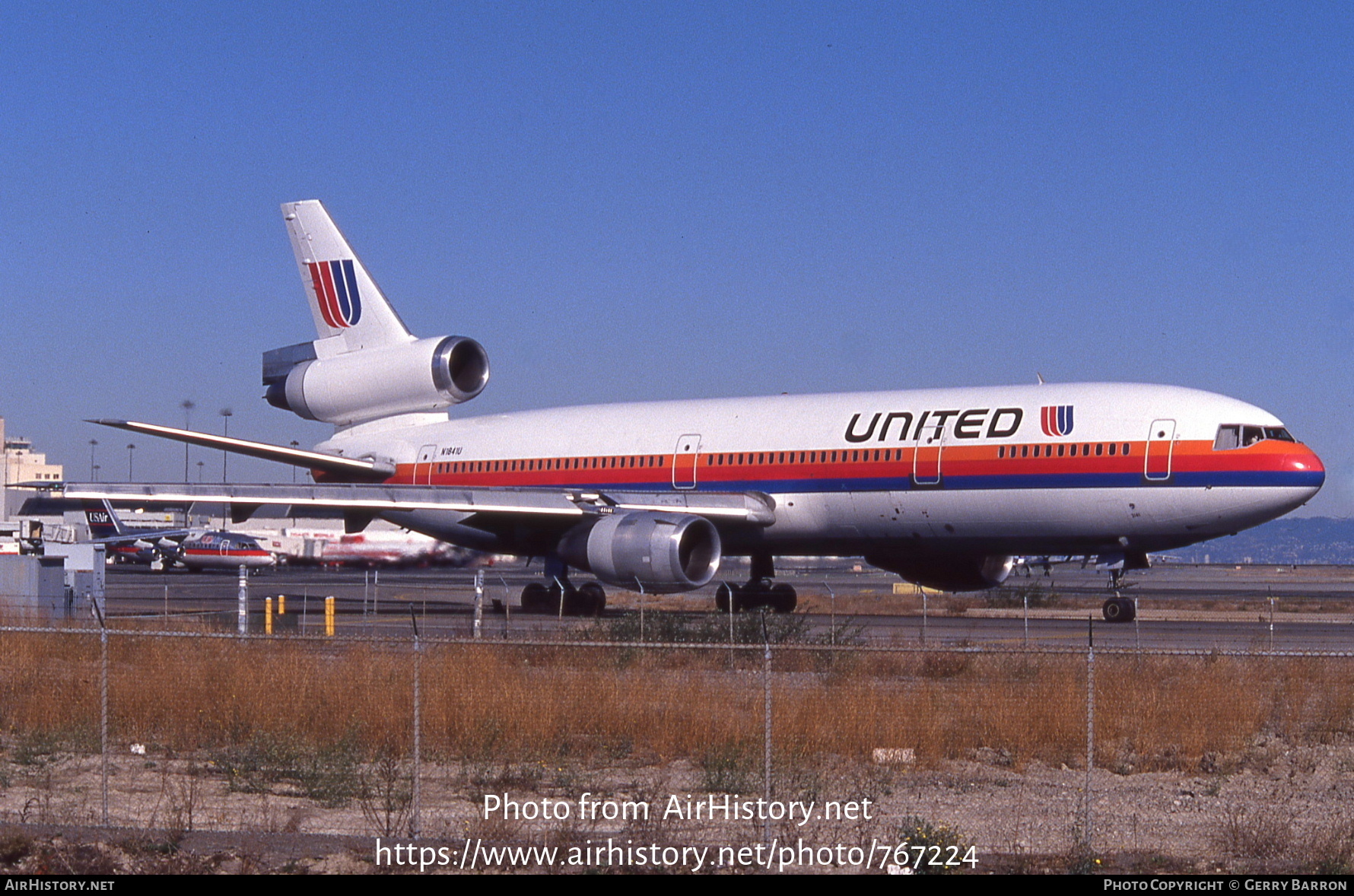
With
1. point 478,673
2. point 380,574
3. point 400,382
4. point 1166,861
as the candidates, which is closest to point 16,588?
point 400,382

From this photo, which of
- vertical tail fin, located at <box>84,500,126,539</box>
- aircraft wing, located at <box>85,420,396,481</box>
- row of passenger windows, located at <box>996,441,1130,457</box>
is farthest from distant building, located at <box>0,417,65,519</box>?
row of passenger windows, located at <box>996,441,1130,457</box>

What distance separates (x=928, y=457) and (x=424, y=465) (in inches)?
536

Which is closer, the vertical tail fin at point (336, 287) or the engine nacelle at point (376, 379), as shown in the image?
the engine nacelle at point (376, 379)

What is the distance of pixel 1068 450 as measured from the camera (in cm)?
2762

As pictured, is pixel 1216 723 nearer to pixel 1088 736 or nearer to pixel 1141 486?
pixel 1088 736

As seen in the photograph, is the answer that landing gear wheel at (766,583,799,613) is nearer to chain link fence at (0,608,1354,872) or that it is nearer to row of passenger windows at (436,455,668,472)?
row of passenger windows at (436,455,668,472)

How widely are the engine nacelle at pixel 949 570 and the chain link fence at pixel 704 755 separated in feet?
40.2

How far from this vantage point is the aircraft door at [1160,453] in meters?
26.8

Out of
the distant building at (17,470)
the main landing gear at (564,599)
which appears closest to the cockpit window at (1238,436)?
the main landing gear at (564,599)

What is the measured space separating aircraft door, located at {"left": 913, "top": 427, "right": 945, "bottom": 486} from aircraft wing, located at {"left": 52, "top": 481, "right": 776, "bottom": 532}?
11.2ft

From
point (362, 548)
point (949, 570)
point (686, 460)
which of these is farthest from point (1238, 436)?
point (362, 548)

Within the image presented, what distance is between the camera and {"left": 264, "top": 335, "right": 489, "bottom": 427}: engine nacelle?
36.2m

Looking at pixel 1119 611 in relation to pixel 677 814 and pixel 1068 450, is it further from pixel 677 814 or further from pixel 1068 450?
pixel 677 814

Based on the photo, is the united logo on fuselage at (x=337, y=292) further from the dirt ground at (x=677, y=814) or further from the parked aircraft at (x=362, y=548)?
the dirt ground at (x=677, y=814)
